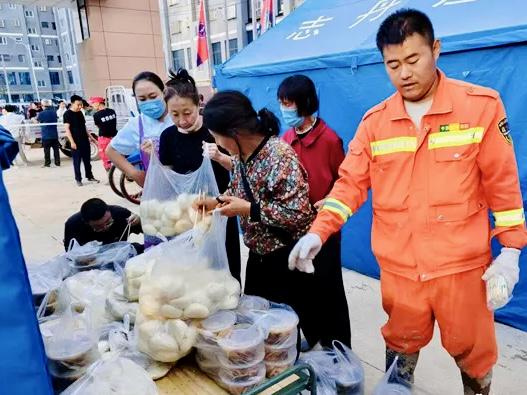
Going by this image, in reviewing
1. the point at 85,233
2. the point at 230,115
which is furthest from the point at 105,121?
the point at 230,115

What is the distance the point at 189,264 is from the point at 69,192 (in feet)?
20.6

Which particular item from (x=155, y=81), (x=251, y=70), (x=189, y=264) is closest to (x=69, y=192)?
(x=251, y=70)

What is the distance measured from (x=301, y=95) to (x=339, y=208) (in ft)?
2.86

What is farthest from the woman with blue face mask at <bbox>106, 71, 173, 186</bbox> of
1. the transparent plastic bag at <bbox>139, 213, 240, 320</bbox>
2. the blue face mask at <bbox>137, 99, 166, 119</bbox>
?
the transparent plastic bag at <bbox>139, 213, 240, 320</bbox>

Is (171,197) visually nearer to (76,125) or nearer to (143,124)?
(143,124)

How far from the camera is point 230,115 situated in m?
1.46

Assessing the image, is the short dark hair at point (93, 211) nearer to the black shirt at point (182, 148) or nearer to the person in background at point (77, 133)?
the black shirt at point (182, 148)

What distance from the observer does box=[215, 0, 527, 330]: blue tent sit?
2135mm

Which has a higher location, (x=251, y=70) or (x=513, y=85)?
(x=251, y=70)

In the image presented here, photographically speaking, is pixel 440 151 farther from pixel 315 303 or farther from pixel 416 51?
pixel 315 303

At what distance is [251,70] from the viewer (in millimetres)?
3580

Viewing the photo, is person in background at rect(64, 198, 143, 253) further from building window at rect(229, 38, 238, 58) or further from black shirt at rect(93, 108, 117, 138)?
building window at rect(229, 38, 238, 58)

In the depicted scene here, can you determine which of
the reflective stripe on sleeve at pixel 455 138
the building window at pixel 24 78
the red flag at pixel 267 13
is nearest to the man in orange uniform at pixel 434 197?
the reflective stripe on sleeve at pixel 455 138

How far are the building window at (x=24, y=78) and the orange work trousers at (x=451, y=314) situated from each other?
5559 centimetres
